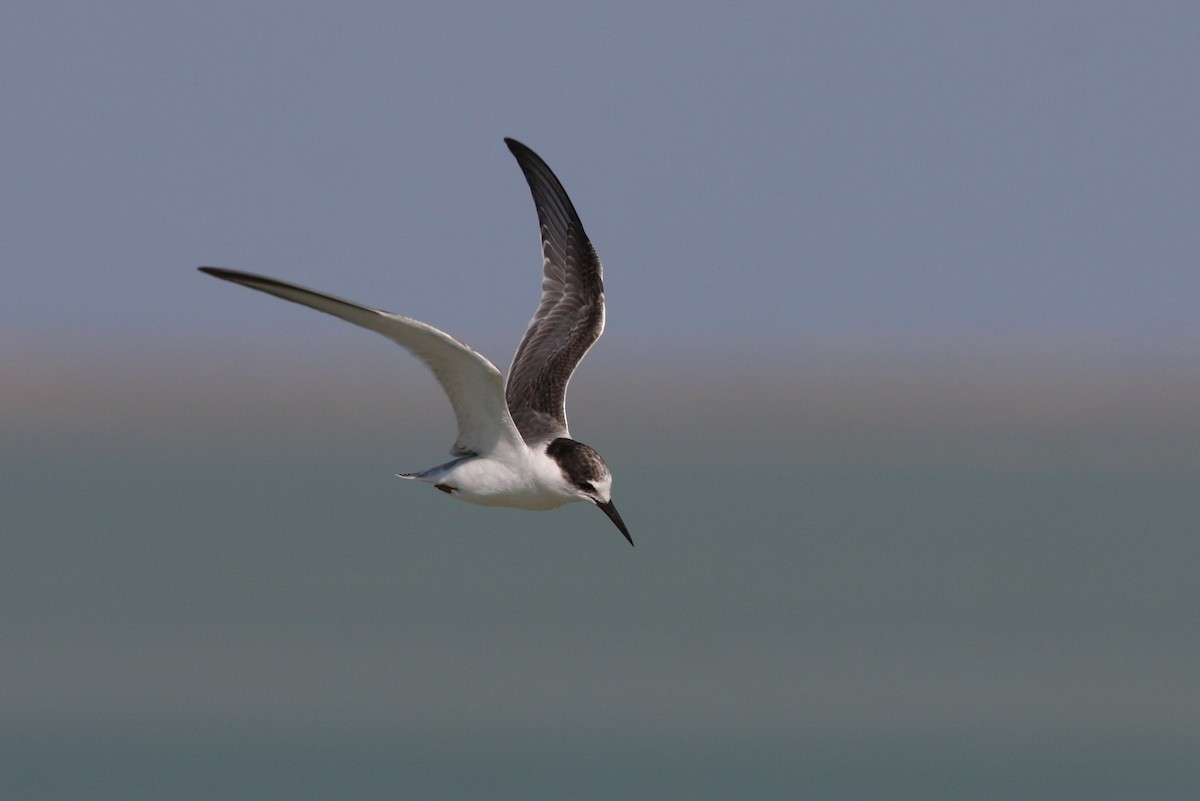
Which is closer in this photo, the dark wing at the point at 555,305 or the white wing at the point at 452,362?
the white wing at the point at 452,362

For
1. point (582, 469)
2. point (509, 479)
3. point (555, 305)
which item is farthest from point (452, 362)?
point (555, 305)

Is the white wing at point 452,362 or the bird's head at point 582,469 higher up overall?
the white wing at point 452,362

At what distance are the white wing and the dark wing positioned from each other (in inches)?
78.9

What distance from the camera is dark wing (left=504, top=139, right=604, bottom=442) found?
2702 centimetres

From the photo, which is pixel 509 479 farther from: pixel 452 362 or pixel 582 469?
pixel 452 362

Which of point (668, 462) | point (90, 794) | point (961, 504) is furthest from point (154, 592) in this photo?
point (668, 462)

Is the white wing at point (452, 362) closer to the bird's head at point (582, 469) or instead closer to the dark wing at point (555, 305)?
the bird's head at point (582, 469)

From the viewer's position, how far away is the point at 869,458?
17650cm

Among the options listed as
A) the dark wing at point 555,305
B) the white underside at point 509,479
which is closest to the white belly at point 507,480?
the white underside at point 509,479

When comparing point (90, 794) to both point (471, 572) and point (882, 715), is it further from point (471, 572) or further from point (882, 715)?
point (471, 572)

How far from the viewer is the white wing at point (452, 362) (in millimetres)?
22031

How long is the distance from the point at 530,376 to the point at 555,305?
1284 mm

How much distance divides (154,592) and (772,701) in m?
36.8

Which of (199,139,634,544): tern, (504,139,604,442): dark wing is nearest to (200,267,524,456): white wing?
(199,139,634,544): tern
